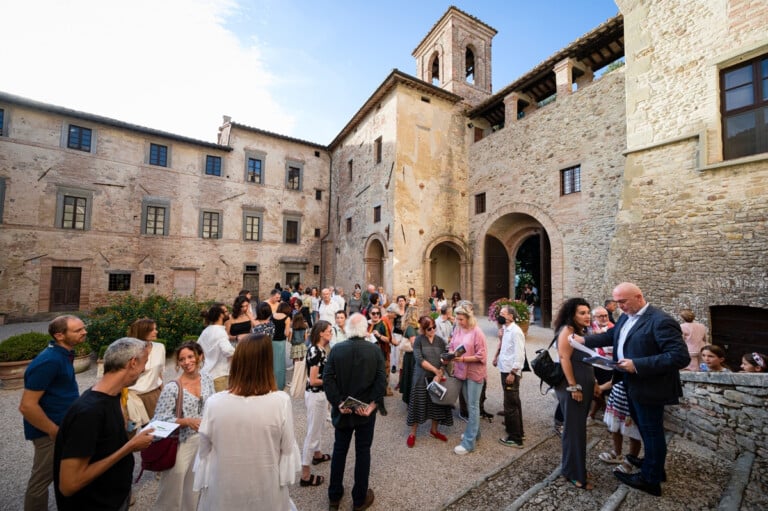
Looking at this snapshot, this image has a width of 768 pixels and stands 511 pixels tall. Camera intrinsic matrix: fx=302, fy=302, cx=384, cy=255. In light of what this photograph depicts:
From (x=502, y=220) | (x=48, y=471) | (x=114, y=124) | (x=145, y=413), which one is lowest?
(x=48, y=471)

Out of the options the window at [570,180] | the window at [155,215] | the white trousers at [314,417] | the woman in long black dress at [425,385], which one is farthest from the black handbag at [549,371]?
the window at [155,215]

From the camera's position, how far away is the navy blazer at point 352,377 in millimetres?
2916

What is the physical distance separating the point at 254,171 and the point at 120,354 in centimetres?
1979

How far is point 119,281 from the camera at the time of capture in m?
15.6

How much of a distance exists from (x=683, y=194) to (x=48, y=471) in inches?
459

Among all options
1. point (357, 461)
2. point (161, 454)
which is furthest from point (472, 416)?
point (161, 454)

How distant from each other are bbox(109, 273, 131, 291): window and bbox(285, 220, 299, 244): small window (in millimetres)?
8477

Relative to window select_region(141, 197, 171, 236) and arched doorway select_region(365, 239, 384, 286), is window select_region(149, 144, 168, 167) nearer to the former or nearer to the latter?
window select_region(141, 197, 171, 236)

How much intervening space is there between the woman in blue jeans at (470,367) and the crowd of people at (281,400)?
17 mm

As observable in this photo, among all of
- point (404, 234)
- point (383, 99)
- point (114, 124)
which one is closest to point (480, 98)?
point (383, 99)

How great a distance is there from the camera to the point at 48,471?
2.54m

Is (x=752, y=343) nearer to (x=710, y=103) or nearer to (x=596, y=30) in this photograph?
(x=710, y=103)

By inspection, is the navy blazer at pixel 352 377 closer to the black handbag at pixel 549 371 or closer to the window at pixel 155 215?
the black handbag at pixel 549 371

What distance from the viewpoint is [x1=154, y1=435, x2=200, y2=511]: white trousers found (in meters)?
2.48
